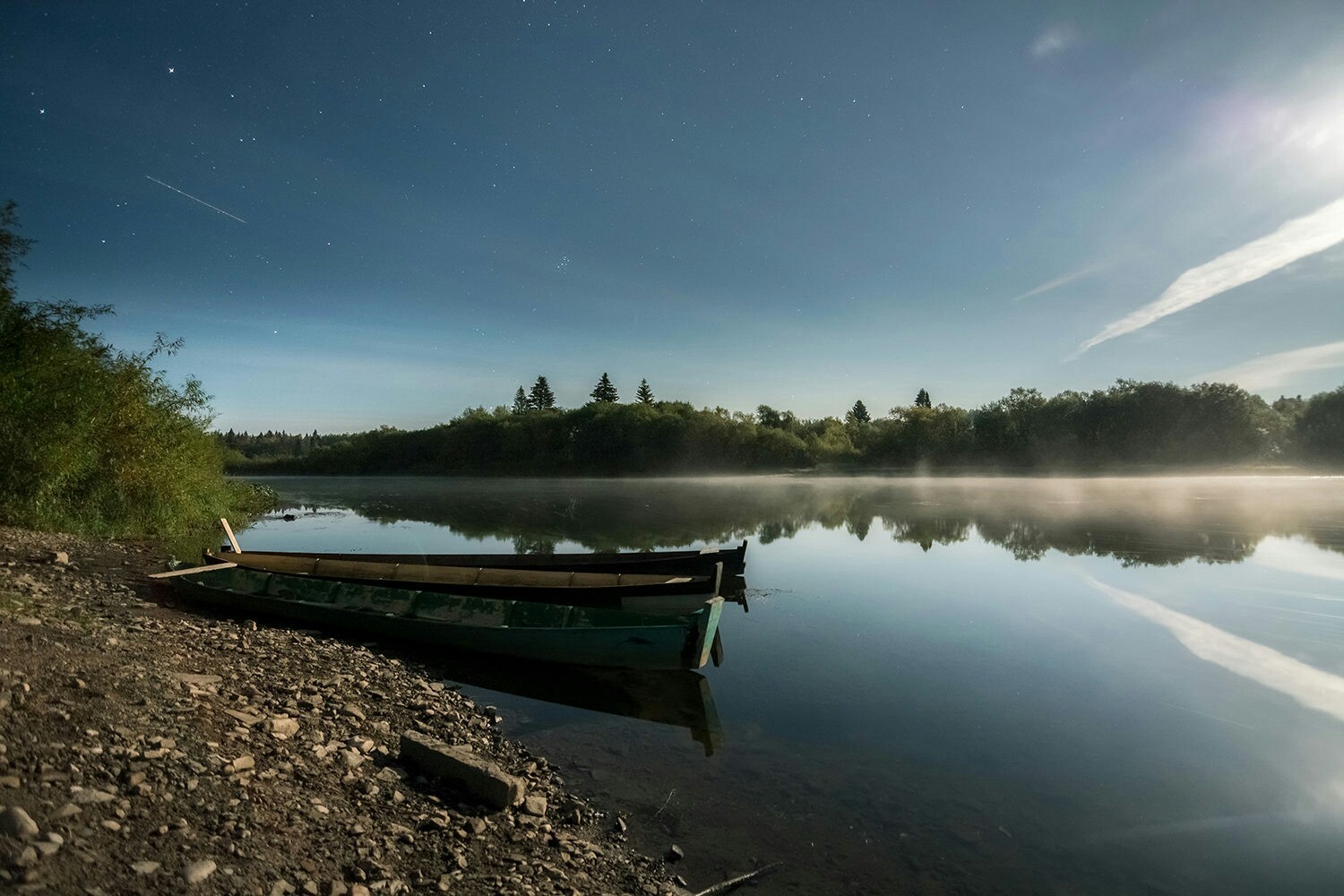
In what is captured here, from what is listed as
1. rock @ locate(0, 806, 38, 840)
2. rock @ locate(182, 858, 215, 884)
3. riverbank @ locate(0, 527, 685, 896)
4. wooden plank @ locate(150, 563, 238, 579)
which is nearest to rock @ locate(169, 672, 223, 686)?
riverbank @ locate(0, 527, 685, 896)

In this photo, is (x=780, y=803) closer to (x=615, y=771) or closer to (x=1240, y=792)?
(x=615, y=771)

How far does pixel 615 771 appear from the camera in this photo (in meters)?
6.09

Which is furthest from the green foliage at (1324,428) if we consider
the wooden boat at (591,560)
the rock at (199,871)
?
the rock at (199,871)

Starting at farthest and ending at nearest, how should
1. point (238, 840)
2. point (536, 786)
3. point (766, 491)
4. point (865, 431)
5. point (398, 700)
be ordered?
point (865, 431)
point (766, 491)
point (398, 700)
point (536, 786)
point (238, 840)

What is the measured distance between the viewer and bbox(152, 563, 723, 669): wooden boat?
27.5 ft

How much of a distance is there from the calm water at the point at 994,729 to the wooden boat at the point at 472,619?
0.46 m

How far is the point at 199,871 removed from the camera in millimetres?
3031

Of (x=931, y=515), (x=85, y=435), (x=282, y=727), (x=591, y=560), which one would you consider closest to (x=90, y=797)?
(x=282, y=727)

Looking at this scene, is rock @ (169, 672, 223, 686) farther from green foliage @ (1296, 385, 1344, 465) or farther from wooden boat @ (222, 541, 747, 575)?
green foliage @ (1296, 385, 1344, 465)

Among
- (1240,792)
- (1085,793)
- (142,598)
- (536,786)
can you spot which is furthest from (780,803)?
(142,598)

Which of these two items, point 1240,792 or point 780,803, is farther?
point 1240,792

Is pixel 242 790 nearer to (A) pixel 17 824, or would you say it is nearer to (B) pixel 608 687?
(A) pixel 17 824

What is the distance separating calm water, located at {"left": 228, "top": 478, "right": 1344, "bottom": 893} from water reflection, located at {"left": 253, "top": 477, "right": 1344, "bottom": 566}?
11.8ft

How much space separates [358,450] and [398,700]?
10242cm
